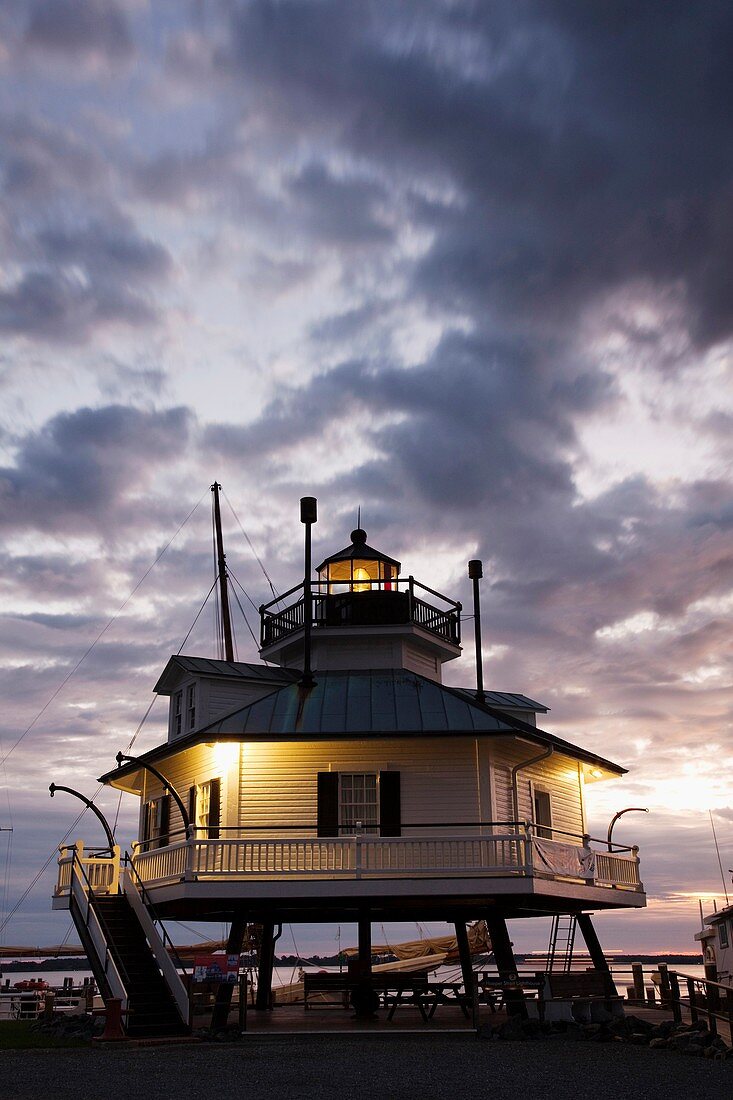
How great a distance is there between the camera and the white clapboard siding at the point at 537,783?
1105 inches

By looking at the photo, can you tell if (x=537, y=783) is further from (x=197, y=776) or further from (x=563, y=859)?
(x=197, y=776)

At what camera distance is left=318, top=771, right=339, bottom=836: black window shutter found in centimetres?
2700

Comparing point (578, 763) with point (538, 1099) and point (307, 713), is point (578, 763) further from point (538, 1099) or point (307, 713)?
point (538, 1099)

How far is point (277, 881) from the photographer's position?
2436 cm

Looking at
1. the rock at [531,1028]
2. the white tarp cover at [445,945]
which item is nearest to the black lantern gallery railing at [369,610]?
the rock at [531,1028]

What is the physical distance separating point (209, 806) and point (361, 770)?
4.13 m

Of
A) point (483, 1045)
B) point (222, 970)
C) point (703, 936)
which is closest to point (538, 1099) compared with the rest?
point (483, 1045)

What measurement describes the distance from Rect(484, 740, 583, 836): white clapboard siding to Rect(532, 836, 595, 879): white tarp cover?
1.89 meters

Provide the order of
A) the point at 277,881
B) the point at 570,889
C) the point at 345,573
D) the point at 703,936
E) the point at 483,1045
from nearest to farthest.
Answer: the point at 483,1045, the point at 277,881, the point at 570,889, the point at 345,573, the point at 703,936

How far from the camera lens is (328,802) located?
2727cm

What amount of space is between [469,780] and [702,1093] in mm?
12193

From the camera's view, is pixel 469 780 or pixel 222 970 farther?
pixel 469 780

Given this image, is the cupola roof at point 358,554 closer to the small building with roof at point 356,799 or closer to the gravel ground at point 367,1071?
the small building with roof at point 356,799

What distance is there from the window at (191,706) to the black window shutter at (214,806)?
3.31 meters
